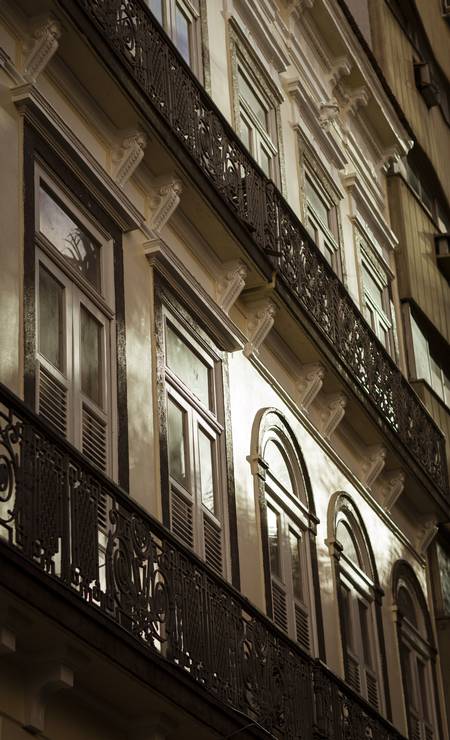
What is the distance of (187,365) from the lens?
1498cm

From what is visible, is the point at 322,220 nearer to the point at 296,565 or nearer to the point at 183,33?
the point at 183,33

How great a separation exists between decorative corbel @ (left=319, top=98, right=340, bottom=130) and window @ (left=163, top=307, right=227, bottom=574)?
686cm

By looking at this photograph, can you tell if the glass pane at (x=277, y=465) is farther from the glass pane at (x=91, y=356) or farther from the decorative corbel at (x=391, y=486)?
the glass pane at (x=91, y=356)

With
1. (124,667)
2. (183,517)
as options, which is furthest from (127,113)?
(124,667)

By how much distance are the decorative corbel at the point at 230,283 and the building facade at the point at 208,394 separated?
2 centimetres

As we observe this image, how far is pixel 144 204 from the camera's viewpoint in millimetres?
14734

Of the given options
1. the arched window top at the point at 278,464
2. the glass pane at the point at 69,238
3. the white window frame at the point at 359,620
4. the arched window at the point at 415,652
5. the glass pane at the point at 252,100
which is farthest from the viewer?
the arched window at the point at 415,652

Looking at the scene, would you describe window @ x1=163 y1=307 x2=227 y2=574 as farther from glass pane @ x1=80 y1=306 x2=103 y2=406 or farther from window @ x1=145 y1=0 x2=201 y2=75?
window @ x1=145 y1=0 x2=201 y2=75

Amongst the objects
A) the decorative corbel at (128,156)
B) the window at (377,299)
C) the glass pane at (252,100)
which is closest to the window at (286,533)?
the decorative corbel at (128,156)

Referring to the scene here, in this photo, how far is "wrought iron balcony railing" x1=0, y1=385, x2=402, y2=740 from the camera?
1045 cm

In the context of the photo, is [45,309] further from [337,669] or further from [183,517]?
[337,669]

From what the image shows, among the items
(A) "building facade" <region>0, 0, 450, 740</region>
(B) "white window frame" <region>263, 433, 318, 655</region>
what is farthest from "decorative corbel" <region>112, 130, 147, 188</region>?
(B) "white window frame" <region>263, 433, 318, 655</region>

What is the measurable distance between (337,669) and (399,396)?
15.3 ft

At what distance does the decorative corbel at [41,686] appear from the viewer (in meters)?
10.5
